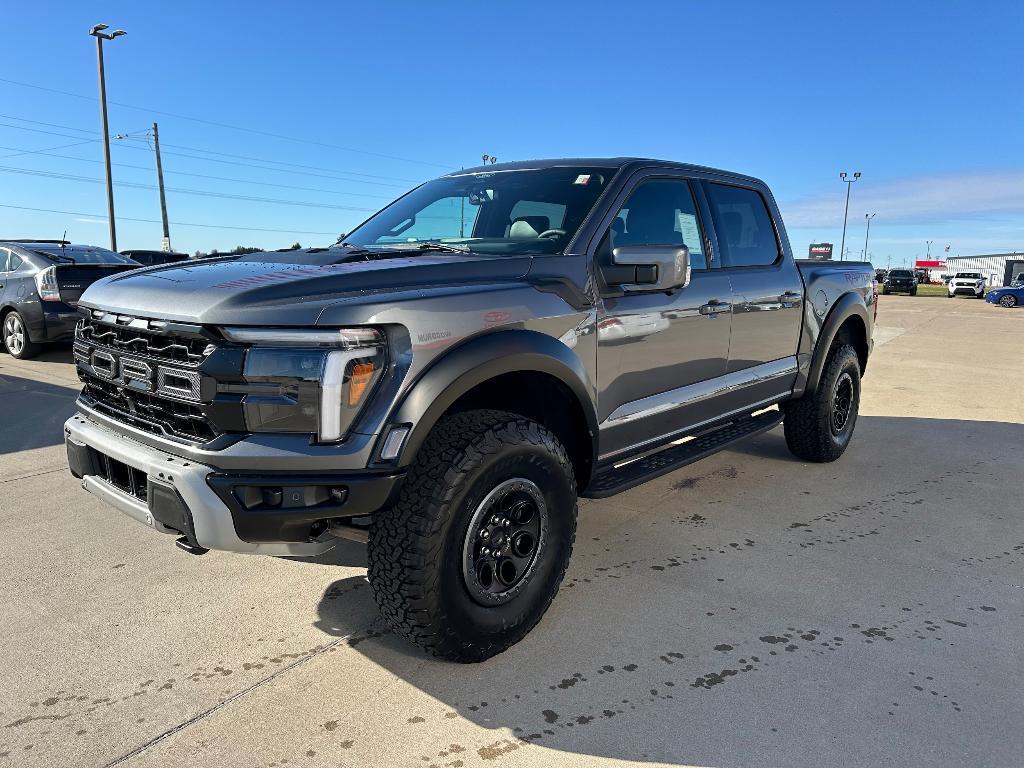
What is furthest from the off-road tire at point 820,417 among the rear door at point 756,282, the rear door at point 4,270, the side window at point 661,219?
the rear door at point 4,270

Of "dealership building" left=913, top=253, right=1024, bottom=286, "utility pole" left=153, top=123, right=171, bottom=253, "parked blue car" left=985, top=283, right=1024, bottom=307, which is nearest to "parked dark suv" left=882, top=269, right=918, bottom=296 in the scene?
"parked blue car" left=985, top=283, right=1024, bottom=307

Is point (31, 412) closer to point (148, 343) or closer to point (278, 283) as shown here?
point (148, 343)

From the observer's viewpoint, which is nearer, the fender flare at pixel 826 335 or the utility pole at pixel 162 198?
the fender flare at pixel 826 335

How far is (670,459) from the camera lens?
3.62 meters

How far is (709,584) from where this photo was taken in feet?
10.9

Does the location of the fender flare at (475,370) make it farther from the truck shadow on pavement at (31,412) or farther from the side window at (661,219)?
the truck shadow on pavement at (31,412)

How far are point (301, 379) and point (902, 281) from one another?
42431 millimetres

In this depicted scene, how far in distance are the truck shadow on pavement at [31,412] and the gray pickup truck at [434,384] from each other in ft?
10.1

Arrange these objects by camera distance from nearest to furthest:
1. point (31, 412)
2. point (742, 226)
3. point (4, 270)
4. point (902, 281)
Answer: point (742, 226) → point (31, 412) → point (4, 270) → point (902, 281)

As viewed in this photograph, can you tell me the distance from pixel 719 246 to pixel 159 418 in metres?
2.92

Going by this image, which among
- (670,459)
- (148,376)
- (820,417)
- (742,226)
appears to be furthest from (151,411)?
(820,417)

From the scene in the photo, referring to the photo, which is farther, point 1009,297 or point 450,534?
point 1009,297

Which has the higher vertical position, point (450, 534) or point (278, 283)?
point (278, 283)

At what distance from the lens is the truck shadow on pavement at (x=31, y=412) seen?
18.2 ft
